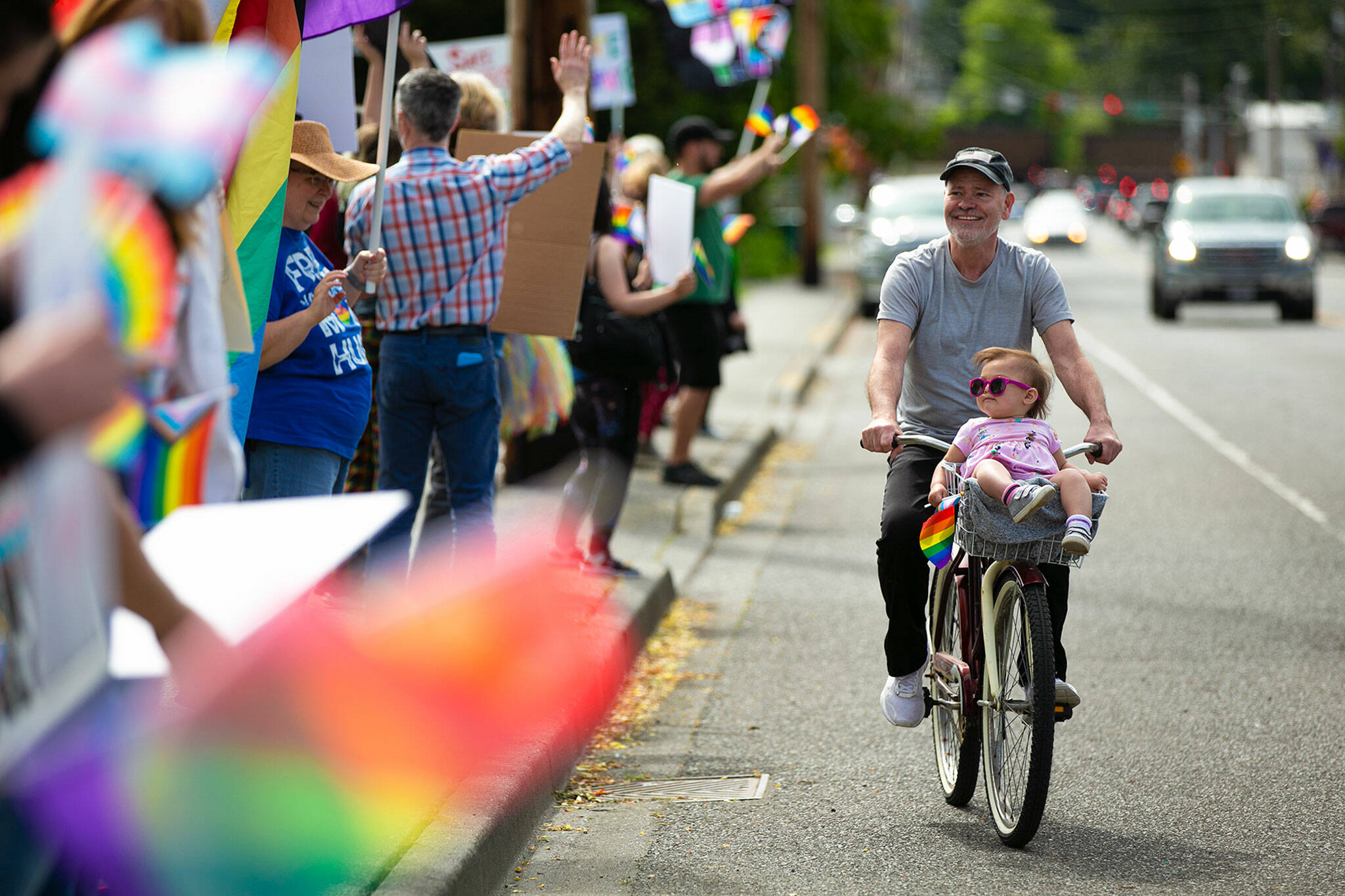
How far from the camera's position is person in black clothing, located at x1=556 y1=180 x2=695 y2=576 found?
6844mm

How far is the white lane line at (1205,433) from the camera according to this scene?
9.38m

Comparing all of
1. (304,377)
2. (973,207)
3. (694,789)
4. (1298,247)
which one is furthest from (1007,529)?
(1298,247)

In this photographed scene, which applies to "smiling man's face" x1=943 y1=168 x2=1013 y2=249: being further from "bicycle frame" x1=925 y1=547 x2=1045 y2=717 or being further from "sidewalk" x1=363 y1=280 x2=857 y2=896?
"sidewalk" x1=363 y1=280 x2=857 y2=896

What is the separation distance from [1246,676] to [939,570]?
6.56 ft

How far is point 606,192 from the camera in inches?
262

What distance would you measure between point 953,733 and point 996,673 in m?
0.41

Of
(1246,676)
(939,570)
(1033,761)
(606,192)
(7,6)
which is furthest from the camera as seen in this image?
(606,192)

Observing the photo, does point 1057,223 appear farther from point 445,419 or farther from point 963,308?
point 963,308

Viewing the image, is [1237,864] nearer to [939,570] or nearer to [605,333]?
[939,570]

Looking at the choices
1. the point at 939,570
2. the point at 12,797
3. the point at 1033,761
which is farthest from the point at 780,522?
the point at 12,797

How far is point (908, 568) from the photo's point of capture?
459 centimetres

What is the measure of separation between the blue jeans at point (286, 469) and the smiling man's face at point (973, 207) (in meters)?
1.91

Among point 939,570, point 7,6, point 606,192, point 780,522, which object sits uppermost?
point 7,6

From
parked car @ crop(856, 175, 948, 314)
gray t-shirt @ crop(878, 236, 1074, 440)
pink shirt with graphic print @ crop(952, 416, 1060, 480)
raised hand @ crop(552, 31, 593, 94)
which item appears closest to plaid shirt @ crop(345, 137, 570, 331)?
raised hand @ crop(552, 31, 593, 94)
